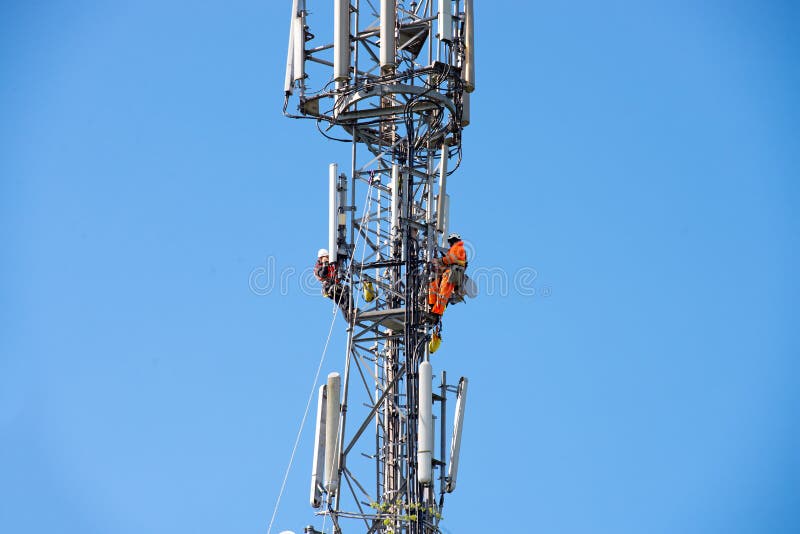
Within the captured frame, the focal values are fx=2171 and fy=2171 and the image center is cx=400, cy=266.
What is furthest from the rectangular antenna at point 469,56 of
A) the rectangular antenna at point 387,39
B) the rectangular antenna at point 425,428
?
the rectangular antenna at point 425,428

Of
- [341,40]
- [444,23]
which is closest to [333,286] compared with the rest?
[341,40]

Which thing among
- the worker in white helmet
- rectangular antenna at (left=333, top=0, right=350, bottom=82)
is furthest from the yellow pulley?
rectangular antenna at (left=333, top=0, right=350, bottom=82)

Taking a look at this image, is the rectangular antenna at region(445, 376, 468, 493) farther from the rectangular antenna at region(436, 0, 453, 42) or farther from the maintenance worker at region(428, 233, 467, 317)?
the rectangular antenna at region(436, 0, 453, 42)

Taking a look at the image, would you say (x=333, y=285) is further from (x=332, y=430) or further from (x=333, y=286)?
(x=332, y=430)

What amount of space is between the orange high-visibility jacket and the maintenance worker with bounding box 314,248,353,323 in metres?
2.82

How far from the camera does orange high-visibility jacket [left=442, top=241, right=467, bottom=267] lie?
58312 millimetres

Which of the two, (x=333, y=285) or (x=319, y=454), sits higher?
(x=333, y=285)

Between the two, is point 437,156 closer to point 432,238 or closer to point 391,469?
point 432,238

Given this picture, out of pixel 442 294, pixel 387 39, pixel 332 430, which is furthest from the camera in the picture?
pixel 387 39

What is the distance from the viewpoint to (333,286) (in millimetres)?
58688

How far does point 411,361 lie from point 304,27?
9991 mm

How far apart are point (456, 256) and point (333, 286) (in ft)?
11.2

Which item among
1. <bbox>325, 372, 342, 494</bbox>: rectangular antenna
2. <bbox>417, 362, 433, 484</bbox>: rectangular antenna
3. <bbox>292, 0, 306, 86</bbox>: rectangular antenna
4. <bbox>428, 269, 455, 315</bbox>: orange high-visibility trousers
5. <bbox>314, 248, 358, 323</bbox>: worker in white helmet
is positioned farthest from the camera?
<bbox>292, 0, 306, 86</bbox>: rectangular antenna

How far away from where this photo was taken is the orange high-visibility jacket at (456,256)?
5831cm
